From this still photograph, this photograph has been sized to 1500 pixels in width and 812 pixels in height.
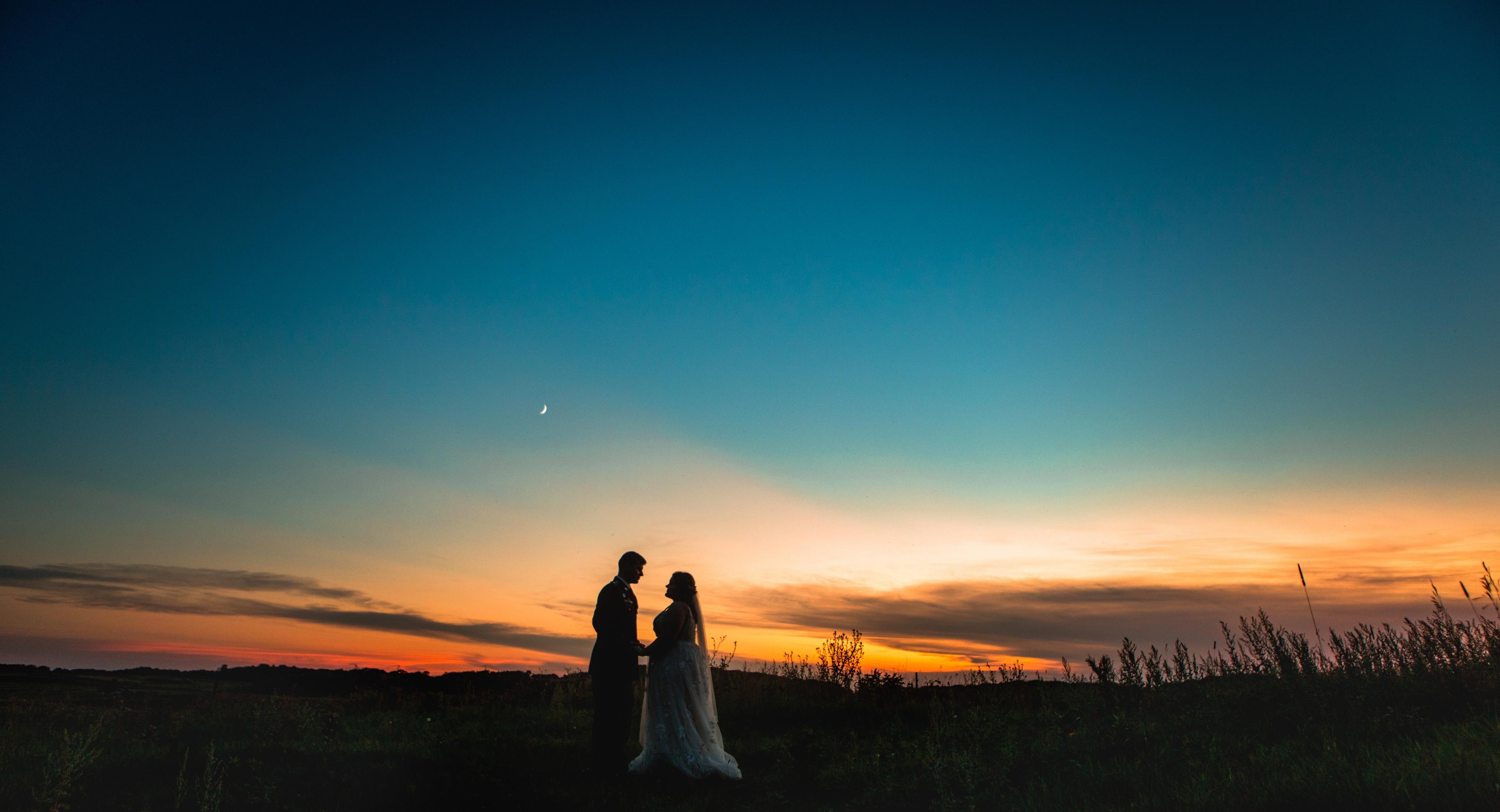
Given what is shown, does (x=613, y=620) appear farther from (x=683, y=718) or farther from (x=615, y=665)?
(x=683, y=718)

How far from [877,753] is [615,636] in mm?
3627

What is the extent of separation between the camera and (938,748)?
819cm

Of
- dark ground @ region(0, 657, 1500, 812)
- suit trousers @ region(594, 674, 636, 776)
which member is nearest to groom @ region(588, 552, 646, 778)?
suit trousers @ region(594, 674, 636, 776)

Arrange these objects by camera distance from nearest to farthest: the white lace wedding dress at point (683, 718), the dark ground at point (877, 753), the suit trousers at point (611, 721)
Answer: the dark ground at point (877, 753) < the white lace wedding dress at point (683, 718) < the suit trousers at point (611, 721)

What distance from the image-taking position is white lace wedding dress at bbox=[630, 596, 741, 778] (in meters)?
8.33

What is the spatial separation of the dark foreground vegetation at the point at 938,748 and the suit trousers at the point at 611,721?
0.31 metres

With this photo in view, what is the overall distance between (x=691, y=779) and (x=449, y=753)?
3771 millimetres

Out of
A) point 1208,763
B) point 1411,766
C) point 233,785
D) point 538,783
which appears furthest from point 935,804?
point 233,785

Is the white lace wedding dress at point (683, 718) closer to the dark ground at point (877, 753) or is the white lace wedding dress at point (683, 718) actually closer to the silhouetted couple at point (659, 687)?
the silhouetted couple at point (659, 687)

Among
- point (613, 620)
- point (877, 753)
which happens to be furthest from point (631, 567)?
point (877, 753)

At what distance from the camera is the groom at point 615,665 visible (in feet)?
28.1

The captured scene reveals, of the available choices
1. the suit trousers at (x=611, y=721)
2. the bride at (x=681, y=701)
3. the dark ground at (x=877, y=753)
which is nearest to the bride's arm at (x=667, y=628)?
the bride at (x=681, y=701)

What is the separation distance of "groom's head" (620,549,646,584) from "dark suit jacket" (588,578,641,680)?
112 mm

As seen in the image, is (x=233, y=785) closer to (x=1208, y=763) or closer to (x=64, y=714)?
(x=64, y=714)
